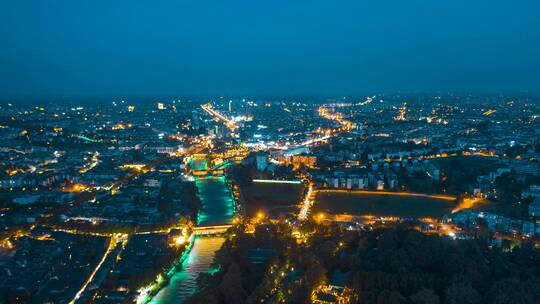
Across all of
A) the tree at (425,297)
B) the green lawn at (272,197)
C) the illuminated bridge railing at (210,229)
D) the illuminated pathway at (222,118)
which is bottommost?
the tree at (425,297)

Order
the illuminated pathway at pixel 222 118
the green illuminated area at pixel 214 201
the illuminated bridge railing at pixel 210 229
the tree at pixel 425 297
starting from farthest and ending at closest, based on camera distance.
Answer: the illuminated pathway at pixel 222 118 → the green illuminated area at pixel 214 201 → the illuminated bridge railing at pixel 210 229 → the tree at pixel 425 297

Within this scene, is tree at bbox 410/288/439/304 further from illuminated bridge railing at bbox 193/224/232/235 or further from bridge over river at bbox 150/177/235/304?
illuminated bridge railing at bbox 193/224/232/235

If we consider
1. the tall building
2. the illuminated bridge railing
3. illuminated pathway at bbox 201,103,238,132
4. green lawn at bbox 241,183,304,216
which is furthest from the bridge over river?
illuminated pathway at bbox 201,103,238,132

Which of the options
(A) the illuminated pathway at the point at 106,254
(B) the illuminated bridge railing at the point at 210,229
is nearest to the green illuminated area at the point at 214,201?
(B) the illuminated bridge railing at the point at 210,229

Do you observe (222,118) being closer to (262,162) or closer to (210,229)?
(262,162)

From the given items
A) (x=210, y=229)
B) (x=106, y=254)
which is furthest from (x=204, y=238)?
(x=106, y=254)

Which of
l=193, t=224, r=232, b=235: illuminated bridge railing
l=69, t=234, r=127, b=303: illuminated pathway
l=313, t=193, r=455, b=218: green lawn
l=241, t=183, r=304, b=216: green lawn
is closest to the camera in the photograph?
l=69, t=234, r=127, b=303: illuminated pathway

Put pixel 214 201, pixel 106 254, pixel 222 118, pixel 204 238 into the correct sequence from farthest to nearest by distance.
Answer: pixel 222 118 < pixel 214 201 < pixel 204 238 < pixel 106 254

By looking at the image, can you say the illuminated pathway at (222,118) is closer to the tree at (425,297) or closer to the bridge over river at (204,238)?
the bridge over river at (204,238)

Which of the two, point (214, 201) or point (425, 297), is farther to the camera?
point (214, 201)
